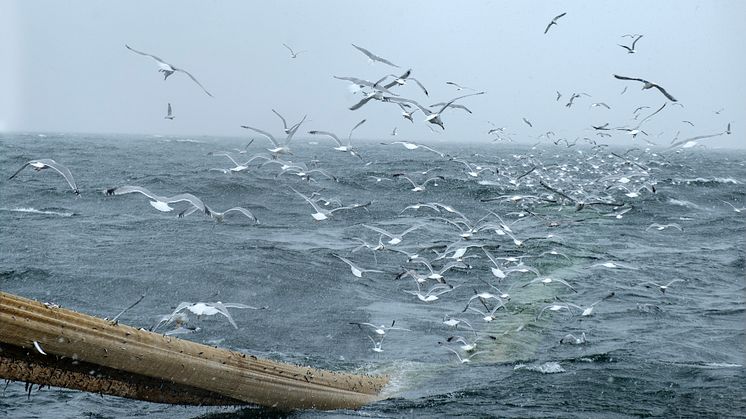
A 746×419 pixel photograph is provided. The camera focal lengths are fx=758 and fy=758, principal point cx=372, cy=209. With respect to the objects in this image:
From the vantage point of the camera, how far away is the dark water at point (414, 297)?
446 inches

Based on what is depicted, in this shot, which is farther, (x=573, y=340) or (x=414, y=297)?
(x=414, y=297)

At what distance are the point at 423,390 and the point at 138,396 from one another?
488 centimetres

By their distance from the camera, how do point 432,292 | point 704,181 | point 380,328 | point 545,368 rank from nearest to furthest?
point 545,368 → point 380,328 → point 432,292 → point 704,181

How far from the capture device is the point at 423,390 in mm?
11734

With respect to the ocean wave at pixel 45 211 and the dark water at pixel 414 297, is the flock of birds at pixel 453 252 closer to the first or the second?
the dark water at pixel 414 297

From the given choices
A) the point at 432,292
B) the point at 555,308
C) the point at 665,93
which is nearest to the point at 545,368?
the point at 555,308

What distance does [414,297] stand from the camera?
18469mm

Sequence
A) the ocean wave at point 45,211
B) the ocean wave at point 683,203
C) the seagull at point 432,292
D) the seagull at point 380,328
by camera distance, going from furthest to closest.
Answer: the ocean wave at point 683,203, the ocean wave at point 45,211, the seagull at point 432,292, the seagull at point 380,328

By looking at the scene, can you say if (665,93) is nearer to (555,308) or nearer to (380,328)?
(555,308)

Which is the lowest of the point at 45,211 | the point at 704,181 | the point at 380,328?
the point at 704,181

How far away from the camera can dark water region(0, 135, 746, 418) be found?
11.3 meters

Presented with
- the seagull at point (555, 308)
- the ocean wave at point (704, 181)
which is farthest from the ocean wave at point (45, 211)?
the ocean wave at point (704, 181)

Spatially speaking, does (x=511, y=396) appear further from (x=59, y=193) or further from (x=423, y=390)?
(x=59, y=193)

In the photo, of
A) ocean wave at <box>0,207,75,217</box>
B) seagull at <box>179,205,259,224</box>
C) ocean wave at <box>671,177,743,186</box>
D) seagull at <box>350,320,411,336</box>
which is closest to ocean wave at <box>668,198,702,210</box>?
ocean wave at <box>671,177,743,186</box>
